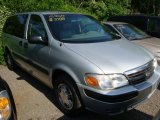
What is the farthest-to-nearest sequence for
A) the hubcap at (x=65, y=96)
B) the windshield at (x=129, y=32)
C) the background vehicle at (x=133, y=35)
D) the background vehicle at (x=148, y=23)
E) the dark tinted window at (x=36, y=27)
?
the background vehicle at (x=148, y=23) → the windshield at (x=129, y=32) → the background vehicle at (x=133, y=35) → the dark tinted window at (x=36, y=27) → the hubcap at (x=65, y=96)

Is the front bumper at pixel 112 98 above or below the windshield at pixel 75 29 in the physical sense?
below

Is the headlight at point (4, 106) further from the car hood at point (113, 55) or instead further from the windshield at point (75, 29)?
the windshield at point (75, 29)

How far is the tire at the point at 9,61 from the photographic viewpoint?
7046 mm

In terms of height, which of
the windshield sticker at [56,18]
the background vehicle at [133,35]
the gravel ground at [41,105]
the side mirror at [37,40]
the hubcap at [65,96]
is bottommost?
the gravel ground at [41,105]

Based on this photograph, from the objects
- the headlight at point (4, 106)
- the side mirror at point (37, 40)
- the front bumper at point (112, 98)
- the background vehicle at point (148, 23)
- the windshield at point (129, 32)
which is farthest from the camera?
the background vehicle at point (148, 23)

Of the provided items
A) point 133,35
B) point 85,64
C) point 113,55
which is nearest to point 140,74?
point 113,55

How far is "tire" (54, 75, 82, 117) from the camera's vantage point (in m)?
4.14

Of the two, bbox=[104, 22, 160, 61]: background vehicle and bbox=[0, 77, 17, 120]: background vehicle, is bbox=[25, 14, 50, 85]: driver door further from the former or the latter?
bbox=[104, 22, 160, 61]: background vehicle

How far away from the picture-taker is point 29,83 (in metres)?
6.25

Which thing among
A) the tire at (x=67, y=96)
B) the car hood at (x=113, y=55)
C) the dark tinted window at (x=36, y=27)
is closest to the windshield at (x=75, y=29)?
the dark tinted window at (x=36, y=27)

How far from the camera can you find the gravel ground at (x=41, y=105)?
453cm

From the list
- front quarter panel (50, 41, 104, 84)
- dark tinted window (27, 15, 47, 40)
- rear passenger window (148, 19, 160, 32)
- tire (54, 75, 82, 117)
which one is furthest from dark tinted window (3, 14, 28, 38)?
rear passenger window (148, 19, 160, 32)

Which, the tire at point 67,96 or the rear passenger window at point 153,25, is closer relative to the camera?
the tire at point 67,96

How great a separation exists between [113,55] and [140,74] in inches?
20.1
